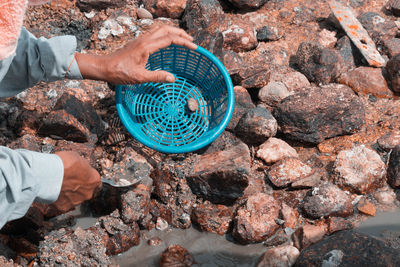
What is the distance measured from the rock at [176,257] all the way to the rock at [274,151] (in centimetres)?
91

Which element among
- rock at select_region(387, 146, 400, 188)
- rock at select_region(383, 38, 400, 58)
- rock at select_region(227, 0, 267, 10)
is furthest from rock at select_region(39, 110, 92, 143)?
rock at select_region(383, 38, 400, 58)

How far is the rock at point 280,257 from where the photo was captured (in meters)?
2.25

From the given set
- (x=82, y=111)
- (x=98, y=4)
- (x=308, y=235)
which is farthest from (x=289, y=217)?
(x=98, y=4)

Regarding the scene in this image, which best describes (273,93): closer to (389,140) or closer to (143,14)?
(389,140)

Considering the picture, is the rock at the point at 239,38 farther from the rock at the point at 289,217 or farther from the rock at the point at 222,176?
the rock at the point at 289,217

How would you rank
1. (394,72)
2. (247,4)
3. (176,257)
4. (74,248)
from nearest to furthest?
(74,248) → (176,257) → (394,72) → (247,4)

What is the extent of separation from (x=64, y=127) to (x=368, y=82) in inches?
97.5

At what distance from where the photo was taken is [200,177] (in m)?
2.54

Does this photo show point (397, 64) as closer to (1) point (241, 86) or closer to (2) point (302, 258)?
(1) point (241, 86)

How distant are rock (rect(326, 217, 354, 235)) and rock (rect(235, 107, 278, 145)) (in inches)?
29.6

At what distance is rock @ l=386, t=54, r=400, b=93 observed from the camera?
318cm

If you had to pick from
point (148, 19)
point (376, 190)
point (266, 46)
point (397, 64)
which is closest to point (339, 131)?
point (376, 190)

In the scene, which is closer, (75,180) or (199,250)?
(75,180)

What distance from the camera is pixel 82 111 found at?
9.17 ft
